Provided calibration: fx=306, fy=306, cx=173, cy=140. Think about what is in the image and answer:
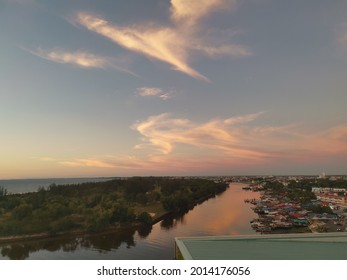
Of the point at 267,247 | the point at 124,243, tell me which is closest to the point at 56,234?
the point at 124,243

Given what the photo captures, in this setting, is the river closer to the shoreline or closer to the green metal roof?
the shoreline

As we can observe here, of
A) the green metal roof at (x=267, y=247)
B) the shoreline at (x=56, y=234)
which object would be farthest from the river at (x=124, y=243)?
the green metal roof at (x=267, y=247)

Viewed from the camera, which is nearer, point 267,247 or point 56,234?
point 267,247

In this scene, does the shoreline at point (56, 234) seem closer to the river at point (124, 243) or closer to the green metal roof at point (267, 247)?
the river at point (124, 243)

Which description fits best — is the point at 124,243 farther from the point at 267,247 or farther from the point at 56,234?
the point at 267,247

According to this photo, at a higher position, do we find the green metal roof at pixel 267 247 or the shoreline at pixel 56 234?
the green metal roof at pixel 267 247

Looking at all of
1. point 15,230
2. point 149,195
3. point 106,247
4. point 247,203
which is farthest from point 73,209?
point 247,203

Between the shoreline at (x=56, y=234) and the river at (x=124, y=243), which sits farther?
the shoreline at (x=56, y=234)

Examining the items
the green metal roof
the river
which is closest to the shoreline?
the river

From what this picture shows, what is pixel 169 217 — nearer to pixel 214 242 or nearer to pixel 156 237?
pixel 156 237
